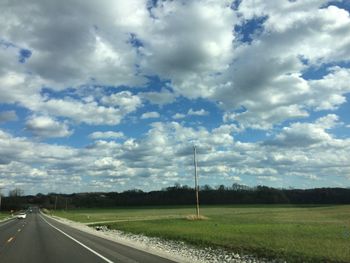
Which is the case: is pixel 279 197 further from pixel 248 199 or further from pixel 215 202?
pixel 215 202

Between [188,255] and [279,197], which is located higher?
[279,197]

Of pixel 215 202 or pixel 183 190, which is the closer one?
pixel 215 202

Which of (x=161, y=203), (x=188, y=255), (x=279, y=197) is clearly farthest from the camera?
(x=161, y=203)

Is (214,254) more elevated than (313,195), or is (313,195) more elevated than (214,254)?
(313,195)

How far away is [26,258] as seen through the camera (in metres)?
17.1

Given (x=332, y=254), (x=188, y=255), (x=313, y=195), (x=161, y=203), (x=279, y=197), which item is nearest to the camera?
(x=332, y=254)

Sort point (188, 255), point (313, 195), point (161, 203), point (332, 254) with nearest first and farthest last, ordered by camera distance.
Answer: point (332, 254) < point (188, 255) < point (313, 195) < point (161, 203)

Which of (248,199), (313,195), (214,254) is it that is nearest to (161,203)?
(248,199)

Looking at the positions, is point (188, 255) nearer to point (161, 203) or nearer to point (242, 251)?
point (242, 251)

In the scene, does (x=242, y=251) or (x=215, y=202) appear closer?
(x=242, y=251)

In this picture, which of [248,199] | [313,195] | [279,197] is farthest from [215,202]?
[313,195]

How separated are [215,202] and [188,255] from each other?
150m

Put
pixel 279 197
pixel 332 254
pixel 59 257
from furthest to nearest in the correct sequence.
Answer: pixel 279 197 < pixel 59 257 < pixel 332 254

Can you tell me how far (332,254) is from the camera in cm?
1631
